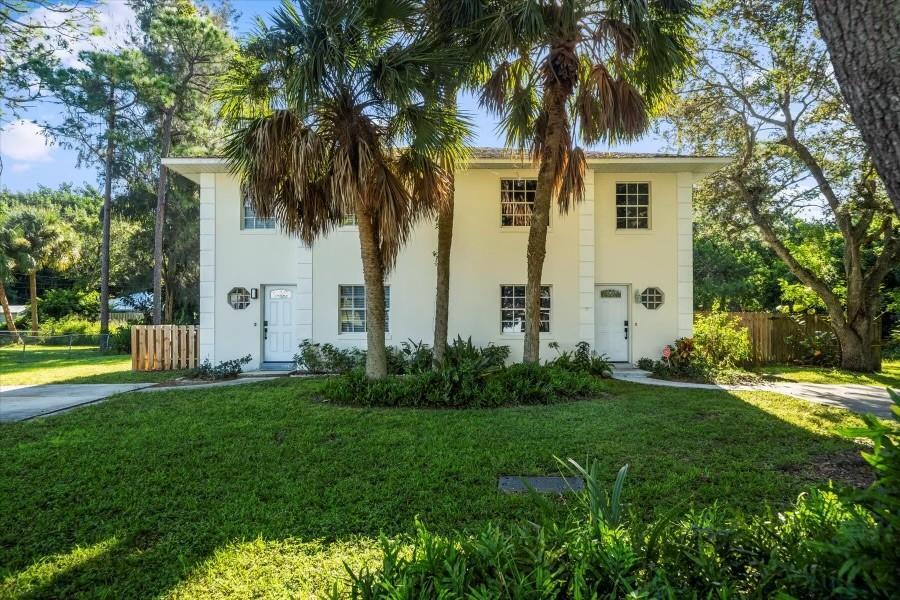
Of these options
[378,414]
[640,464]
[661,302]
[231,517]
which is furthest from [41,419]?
[661,302]

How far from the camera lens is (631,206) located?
511 inches

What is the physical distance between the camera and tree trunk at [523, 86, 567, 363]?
9.14m

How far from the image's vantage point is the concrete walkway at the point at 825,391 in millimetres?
8194

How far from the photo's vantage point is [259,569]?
316cm

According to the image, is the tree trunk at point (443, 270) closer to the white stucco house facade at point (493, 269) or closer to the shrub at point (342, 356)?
the shrub at point (342, 356)

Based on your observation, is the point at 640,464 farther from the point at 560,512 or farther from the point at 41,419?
the point at 41,419

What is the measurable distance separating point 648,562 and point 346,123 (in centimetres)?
744

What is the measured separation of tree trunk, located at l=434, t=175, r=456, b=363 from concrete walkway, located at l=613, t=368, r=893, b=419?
420cm

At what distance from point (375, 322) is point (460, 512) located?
5239 millimetres

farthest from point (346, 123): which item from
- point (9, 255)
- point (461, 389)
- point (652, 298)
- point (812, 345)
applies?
point (9, 255)

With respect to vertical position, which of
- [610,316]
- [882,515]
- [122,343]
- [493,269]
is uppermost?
[493,269]

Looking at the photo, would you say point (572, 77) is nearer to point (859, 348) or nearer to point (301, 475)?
point (301, 475)

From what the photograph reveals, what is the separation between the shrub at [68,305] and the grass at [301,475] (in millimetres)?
27215

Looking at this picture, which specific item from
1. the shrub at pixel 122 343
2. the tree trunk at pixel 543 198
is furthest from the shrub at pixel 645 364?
the shrub at pixel 122 343
